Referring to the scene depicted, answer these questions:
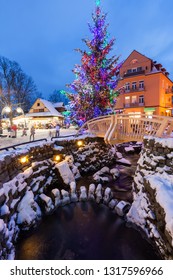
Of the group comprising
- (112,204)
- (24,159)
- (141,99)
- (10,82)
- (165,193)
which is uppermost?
(10,82)

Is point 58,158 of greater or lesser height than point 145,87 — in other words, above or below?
below

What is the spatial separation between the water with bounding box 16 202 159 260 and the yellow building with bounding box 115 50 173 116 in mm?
19130

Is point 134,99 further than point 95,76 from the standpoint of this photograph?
Yes

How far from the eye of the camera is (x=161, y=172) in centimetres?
470

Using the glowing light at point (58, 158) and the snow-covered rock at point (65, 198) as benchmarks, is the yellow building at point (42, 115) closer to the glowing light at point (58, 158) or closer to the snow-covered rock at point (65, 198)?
the glowing light at point (58, 158)

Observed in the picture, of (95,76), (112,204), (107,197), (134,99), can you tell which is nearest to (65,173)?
(107,197)

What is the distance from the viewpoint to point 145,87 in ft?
73.1

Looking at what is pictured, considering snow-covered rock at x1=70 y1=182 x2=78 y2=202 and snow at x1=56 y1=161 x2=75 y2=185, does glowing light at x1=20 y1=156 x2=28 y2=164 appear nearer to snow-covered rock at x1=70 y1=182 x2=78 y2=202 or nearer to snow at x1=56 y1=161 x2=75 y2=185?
snow at x1=56 y1=161 x2=75 y2=185

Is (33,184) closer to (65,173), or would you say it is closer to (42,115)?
(65,173)

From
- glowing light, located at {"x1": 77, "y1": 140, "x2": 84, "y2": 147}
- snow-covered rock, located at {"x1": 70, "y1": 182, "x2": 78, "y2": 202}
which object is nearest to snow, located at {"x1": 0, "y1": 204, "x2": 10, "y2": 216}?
snow-covered rock, located at {"x1": 70, "y1": 182, "x2": 78, "y2": 202}

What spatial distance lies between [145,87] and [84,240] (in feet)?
73.4

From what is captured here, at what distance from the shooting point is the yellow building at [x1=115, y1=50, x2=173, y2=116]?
21.7m

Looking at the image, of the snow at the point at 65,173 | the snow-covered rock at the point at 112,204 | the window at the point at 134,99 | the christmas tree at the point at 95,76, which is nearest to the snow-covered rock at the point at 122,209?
the snow-covered rock at the point at 112,204

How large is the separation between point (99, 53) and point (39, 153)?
29.7 feet
